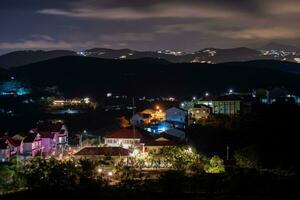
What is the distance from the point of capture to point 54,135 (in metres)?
27.0

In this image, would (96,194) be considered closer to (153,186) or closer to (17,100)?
(153,186)

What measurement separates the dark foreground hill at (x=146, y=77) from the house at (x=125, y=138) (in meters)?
33.0

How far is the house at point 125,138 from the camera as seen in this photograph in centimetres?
2578

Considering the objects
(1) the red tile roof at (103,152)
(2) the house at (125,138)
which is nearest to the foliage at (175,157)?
(1) the red tile roof at (103,152)

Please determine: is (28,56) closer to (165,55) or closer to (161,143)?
(165,55)

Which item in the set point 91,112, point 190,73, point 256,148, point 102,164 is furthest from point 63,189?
point 190,73

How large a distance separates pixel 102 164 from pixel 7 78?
47904 millimetres

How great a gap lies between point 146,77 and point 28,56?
238ft

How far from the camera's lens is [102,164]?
65.9 ft

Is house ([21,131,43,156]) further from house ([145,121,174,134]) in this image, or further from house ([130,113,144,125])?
house ([130,113,144,125])

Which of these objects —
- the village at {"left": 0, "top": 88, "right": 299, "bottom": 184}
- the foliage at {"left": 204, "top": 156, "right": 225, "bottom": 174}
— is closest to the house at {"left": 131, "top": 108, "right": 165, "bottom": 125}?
the village at {"left": 0, "top": 88, "right": 299, "bottom": 184}

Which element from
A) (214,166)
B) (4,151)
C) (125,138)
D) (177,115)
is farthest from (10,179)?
(177,115)

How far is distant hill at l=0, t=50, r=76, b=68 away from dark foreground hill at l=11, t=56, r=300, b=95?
132ft

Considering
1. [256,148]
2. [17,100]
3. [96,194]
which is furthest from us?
[17,100]
